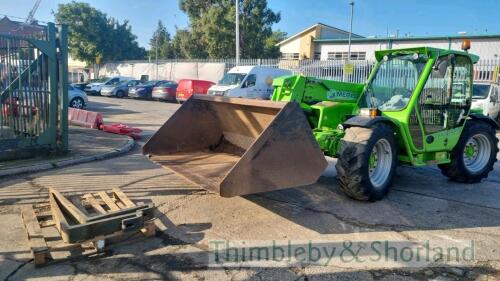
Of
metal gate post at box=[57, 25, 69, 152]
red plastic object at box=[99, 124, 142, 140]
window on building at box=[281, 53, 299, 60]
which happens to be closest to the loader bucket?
metal gate post at box=[57, 25, 69, 152]

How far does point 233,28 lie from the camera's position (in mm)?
36594

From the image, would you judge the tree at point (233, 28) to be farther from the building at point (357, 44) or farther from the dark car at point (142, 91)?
the dark car at point (142, 91)

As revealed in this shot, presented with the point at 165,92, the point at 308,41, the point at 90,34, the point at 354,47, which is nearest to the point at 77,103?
the point at 165,92

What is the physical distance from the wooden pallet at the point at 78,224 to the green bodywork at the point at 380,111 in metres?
2.88

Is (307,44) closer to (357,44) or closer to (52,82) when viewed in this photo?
(357,44)

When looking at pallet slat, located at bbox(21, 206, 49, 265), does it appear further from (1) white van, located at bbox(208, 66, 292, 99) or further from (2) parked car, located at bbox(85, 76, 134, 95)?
(2) parked car, located at bbox(85, 76, 134, 95)

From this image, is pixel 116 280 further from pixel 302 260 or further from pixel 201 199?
pixel 201 199

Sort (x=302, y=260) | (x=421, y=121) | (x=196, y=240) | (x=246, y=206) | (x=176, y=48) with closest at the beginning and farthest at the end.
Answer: (x=302, y=260) < (x=196, y=240) < (x=246, y=206) < (x=421, y=121) < (x=176, y=48)

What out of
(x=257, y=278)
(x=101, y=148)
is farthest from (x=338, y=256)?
(x=101, y=148)

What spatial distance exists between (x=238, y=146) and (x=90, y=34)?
45534 mm

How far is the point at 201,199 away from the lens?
→ 226 inches

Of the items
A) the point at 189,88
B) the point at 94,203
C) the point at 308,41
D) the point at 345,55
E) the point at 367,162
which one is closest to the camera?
the point at 94,203

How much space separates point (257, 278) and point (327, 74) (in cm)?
2190

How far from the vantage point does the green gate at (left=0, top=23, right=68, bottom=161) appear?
7.48m
